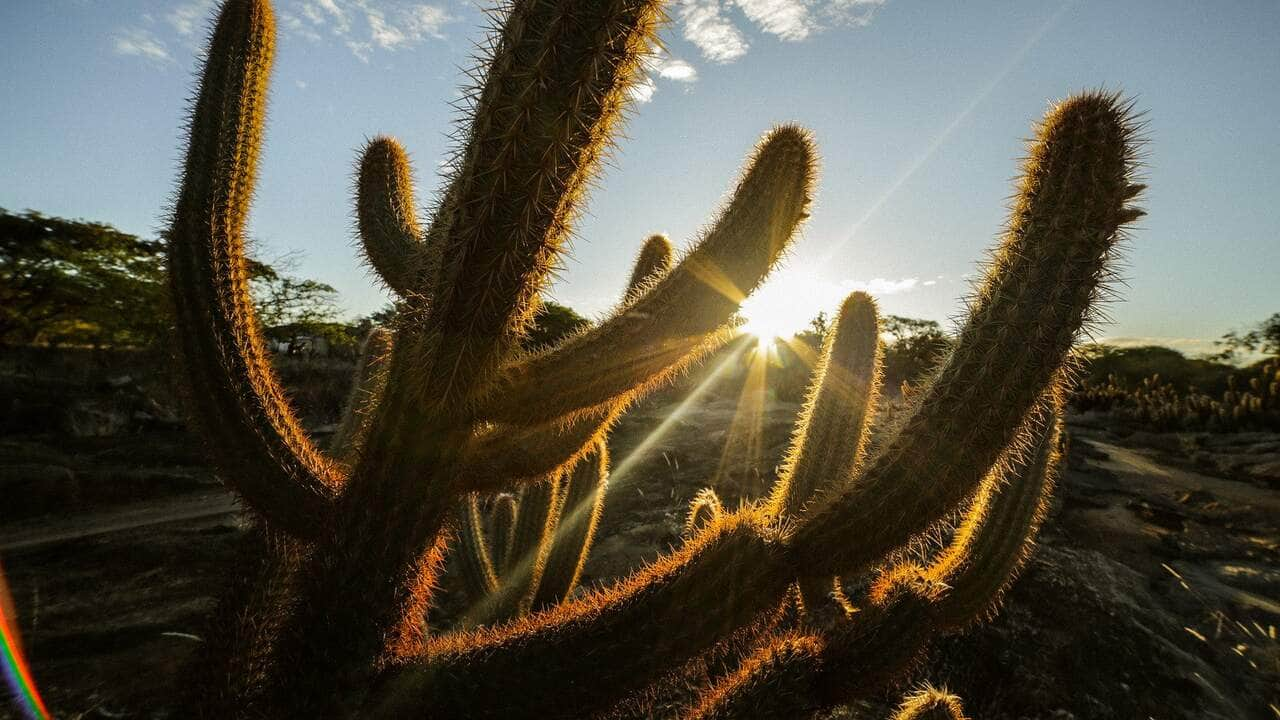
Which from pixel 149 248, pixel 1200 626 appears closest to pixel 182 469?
pixel 149 248

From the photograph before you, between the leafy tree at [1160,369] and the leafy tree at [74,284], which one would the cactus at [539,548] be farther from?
the leafy tree at [1160,369]

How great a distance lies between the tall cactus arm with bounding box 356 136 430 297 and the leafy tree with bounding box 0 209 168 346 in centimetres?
1733

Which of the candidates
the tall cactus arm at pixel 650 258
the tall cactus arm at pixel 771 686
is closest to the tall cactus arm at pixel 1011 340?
the tall cactus arm at pixel 771 686

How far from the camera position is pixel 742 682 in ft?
5.83

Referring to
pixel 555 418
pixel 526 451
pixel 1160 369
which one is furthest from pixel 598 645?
pixel 1160 369

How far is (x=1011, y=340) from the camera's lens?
153 cm

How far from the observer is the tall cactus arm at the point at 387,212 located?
105 inches

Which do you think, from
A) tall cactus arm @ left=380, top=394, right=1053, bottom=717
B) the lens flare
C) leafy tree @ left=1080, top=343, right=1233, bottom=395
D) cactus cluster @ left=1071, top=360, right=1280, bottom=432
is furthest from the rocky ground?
leafy tree @ left=1080, top=343, right=1233, bottom=395

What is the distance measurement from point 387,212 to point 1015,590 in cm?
564

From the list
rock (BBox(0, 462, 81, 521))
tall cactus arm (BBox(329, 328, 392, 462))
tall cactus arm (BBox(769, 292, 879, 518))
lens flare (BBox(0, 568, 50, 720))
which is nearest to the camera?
tall cactus arm (BBox(769, 292, 879, 518))

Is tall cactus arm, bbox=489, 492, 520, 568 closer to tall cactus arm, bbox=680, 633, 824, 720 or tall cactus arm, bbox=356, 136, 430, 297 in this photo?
tall cactus arm, bbox=356, 136, 430, 297

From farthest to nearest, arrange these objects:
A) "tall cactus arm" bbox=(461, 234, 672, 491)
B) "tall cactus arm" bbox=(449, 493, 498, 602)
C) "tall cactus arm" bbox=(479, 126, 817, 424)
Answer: "tall cactus arm" bbox=(449, 493, 498, 602) → "tall cactus arm" bbox=(461, 234, 672, 491) → "tall cactus arm" bbox=(479, 126, 817, 424)

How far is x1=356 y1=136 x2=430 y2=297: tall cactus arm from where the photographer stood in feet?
8.71

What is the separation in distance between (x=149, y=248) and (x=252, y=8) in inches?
803
